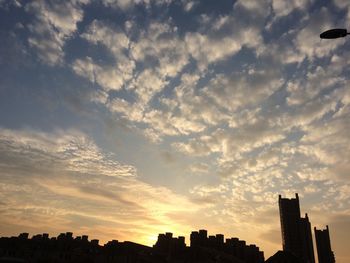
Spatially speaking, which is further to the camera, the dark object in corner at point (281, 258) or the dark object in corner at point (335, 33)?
the dark object in corner at point (281, 258)

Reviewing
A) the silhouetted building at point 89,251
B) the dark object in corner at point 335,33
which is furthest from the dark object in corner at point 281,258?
the dark object in corner at point 335,33

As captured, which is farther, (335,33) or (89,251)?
(89,251)

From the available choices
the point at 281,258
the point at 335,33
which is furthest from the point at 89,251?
the point at 335,33

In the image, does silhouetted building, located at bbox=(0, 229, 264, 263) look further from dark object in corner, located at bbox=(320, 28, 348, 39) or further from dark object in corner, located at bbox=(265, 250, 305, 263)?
dark object in corner, located at bbox=(320, 28, 348, 39)

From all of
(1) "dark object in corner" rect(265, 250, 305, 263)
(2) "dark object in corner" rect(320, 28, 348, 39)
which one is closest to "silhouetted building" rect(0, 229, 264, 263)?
(1) "dark object in corner" rect(265, 250, 305, 263)

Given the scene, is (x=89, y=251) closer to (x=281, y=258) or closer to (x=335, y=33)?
(x=281, y=258)

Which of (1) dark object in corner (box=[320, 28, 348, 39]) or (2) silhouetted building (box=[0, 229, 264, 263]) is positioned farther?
(2) silhouetted building (box=[0, 229, 264, 263])

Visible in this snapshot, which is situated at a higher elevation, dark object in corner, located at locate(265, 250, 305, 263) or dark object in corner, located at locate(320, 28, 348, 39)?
dark object in corner, located at locate(265, 250, 305, 263)

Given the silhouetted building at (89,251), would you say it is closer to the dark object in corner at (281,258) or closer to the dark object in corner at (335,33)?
the dark object in corner at (281,258)

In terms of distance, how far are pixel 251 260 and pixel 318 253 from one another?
5434 inches

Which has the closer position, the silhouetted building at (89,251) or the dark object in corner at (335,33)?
the dark object in corner at (335,33)

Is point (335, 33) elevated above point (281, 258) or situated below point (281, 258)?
below

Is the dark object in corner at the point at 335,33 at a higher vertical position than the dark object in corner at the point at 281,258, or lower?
lower

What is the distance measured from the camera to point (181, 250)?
70750 millimetres
